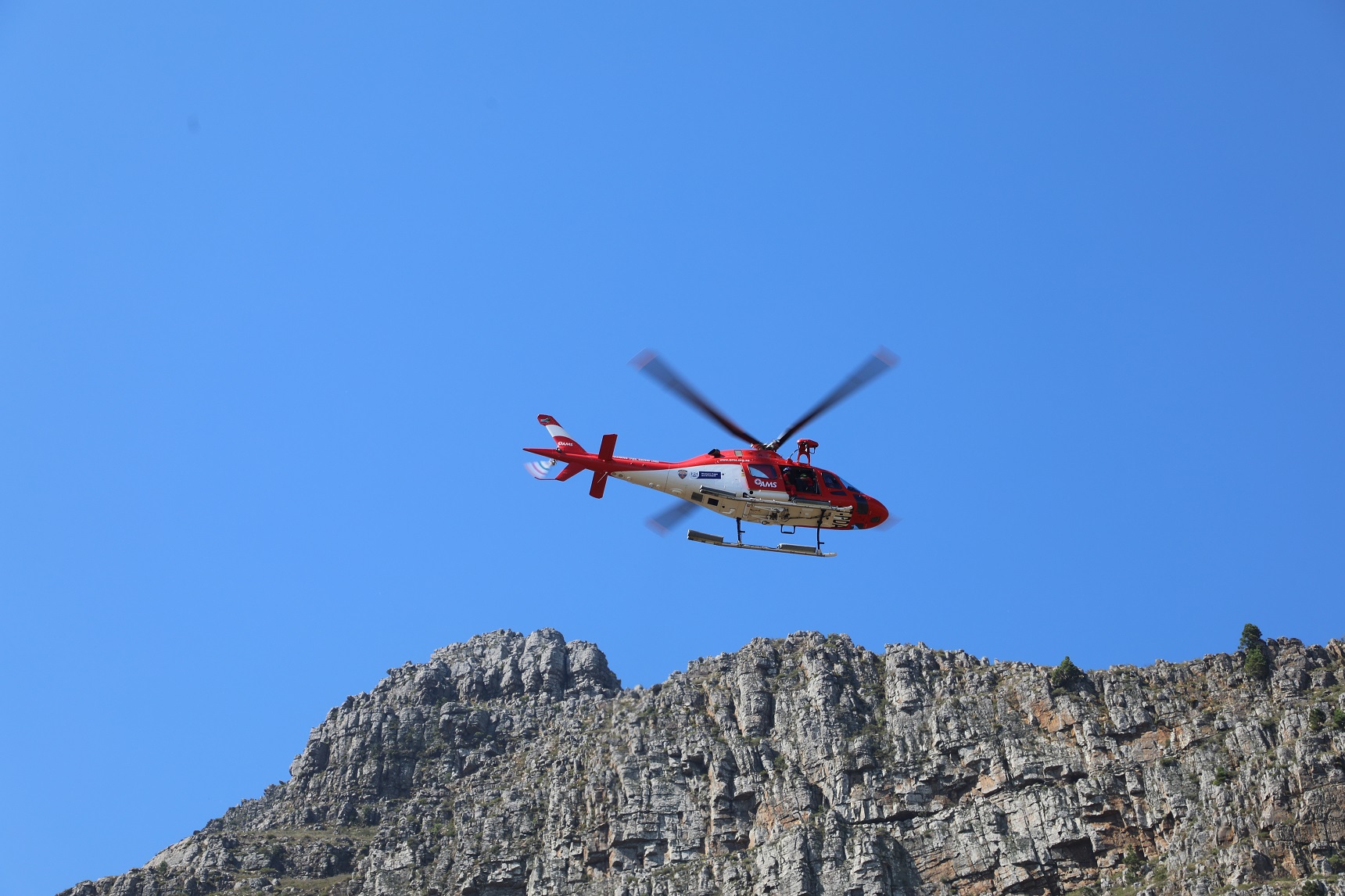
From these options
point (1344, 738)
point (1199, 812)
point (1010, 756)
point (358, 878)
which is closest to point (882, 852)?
point (1010, 756)

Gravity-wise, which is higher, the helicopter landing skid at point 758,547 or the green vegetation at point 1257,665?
the green vegetation at point 1257,665

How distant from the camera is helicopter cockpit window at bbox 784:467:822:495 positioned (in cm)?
6125

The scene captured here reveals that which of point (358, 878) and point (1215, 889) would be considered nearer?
point (1215, 889)

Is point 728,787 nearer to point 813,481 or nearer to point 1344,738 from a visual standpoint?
point 1344,738

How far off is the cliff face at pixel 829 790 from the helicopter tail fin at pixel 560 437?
56764 mm

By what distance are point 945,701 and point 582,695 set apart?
42991mm

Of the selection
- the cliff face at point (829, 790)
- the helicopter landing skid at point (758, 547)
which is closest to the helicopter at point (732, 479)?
the helicopter landing skid at point (758, 547)

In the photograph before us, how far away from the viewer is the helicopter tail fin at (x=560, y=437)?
202 ft

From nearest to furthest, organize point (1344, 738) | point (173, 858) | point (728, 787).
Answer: point (1344, 738), point (728, 787), point (173, 858)

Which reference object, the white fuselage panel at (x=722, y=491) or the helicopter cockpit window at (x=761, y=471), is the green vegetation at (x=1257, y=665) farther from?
the helicopter cockpit window at (x=761, y=471)

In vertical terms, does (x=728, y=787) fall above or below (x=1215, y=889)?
above

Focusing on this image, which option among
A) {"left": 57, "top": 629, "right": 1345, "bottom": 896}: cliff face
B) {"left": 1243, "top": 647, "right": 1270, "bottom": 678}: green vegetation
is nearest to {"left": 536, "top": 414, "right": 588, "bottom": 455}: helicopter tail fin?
{"left": 57, "top": 629, "right": 1345, "bottom": 896}: cliff face

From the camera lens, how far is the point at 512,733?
148m

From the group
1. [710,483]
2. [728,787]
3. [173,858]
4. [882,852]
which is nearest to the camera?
[710,483]
